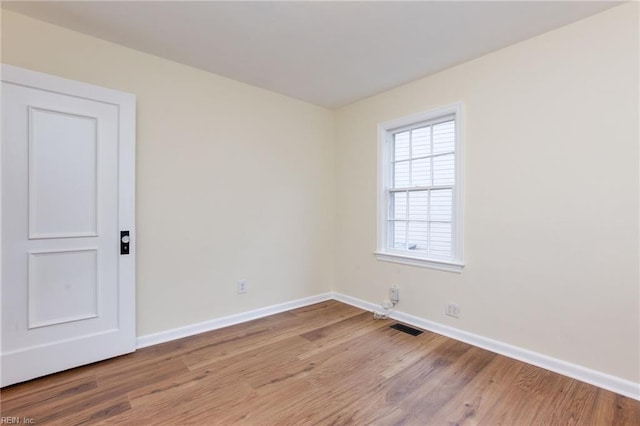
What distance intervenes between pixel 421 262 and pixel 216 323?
2.07 metres

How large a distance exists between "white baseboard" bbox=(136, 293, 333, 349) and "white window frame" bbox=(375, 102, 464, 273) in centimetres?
110

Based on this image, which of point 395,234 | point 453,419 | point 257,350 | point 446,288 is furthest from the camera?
point 395,234

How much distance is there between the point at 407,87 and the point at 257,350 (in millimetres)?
2846

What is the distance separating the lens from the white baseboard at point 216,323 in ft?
8.46

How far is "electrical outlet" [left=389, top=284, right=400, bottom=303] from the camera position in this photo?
10.5ft

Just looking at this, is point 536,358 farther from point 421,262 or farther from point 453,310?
point 421,262

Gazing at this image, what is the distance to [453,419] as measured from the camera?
1.69 metres

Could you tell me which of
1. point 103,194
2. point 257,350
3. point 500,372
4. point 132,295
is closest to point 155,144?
point 103,194

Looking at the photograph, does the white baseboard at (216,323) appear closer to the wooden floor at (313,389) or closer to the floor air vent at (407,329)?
the wooden floor at (313,389)

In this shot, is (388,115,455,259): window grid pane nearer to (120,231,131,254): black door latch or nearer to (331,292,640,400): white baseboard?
(331,292,640,400): white baseboard

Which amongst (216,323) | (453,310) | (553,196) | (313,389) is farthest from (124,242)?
(553,196)

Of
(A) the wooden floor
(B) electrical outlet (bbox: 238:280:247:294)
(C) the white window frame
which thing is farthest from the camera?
(B) electrical outlet (bbox: 238:280:247:294)

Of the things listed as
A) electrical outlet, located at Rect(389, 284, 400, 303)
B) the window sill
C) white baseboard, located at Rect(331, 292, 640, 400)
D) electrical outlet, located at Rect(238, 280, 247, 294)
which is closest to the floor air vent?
white baseboard, located at Rect(331, 292, 640, 400)

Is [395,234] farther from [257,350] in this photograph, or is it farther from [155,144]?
[155,144]
